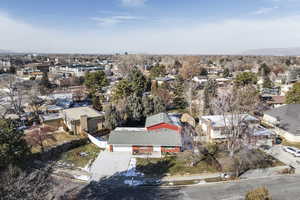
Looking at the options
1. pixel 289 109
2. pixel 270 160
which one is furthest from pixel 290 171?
pixel 289 109

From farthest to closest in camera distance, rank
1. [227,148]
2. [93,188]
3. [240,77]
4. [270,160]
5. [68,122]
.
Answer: [240,77]
[68,122]
[227,148]
[270,160]
[93,188]

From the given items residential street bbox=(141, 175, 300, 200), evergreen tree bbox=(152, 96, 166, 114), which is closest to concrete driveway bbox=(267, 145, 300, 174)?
residential street bbox=(141, 175, 300, 200)

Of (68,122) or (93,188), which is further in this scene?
(68,122)

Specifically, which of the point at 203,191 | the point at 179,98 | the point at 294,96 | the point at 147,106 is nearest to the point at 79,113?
the point at 147,106

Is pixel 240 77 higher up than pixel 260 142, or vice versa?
pixel 240 77

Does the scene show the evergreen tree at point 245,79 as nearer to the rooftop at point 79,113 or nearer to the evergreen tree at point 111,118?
the evergreen tree at point 111,118

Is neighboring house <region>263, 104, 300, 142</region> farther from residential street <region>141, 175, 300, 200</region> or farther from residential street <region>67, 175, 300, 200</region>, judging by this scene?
residential street <region>67, 175, 300, 200</region>

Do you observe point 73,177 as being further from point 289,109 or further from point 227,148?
point 289,109

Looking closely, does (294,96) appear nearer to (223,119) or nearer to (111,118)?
(223,119)
